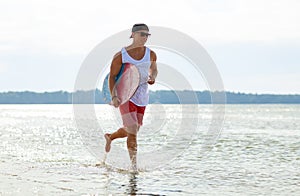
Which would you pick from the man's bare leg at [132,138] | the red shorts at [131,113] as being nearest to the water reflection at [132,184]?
the man's bare leg at [132,138]

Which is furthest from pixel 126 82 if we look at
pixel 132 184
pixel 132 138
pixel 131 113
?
pixel 132 184

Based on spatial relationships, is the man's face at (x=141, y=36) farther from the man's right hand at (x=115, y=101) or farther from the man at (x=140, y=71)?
the man's right hand at (x=115, y=101)

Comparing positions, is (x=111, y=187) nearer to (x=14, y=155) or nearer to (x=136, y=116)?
(x=136, y=116)

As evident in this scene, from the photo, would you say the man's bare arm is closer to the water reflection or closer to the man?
the man

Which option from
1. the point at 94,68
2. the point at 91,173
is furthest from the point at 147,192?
the point at 94,68

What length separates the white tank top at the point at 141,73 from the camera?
9.09 m

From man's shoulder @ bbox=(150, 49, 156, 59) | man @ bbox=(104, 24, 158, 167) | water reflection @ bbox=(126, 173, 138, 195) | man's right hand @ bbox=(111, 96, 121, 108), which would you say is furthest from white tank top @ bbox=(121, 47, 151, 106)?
water reflection @ bbox=(126, 173, 138, 195)

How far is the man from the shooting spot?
356 inches

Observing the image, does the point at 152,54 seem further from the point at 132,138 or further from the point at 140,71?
the point at 132,138

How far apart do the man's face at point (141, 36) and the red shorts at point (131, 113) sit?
1005mm

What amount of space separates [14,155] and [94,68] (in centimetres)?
443

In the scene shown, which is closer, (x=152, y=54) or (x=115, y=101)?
(x=115, y=101)

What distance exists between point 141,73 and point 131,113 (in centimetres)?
68

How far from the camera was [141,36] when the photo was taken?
9086 mm
